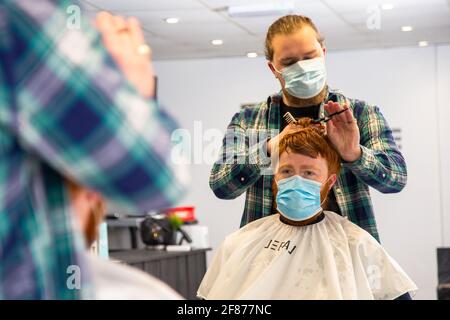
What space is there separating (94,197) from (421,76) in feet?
19.7

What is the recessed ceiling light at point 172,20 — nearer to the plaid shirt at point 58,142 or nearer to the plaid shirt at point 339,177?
the plaid shirt at point 339,177

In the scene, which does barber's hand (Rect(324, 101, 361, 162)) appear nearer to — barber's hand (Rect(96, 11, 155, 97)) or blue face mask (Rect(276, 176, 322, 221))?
blue face mask (Rect(276, 176, 322, 221))

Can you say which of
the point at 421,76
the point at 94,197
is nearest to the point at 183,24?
the point at 421,76

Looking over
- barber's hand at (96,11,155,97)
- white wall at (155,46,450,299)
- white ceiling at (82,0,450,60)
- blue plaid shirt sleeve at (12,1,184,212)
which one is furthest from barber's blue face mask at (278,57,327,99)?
white wall at (155,46,450,299)

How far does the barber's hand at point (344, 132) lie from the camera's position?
1.50 meters

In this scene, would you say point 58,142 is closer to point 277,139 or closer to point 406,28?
point 277,139

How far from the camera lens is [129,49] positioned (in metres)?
0.77

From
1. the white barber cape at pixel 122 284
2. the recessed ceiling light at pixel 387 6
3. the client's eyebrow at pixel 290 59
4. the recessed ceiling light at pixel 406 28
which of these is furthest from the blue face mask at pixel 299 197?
the recessed ceiling light at pixel 406 28

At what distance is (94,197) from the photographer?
76cm

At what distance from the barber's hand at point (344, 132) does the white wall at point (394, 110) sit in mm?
3024

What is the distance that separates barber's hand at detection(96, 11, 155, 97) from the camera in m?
0.74

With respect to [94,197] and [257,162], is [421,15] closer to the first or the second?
[257,162]

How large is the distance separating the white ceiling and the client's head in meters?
2.56

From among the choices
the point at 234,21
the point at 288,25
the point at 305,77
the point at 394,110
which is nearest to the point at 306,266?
the point at 305,77
